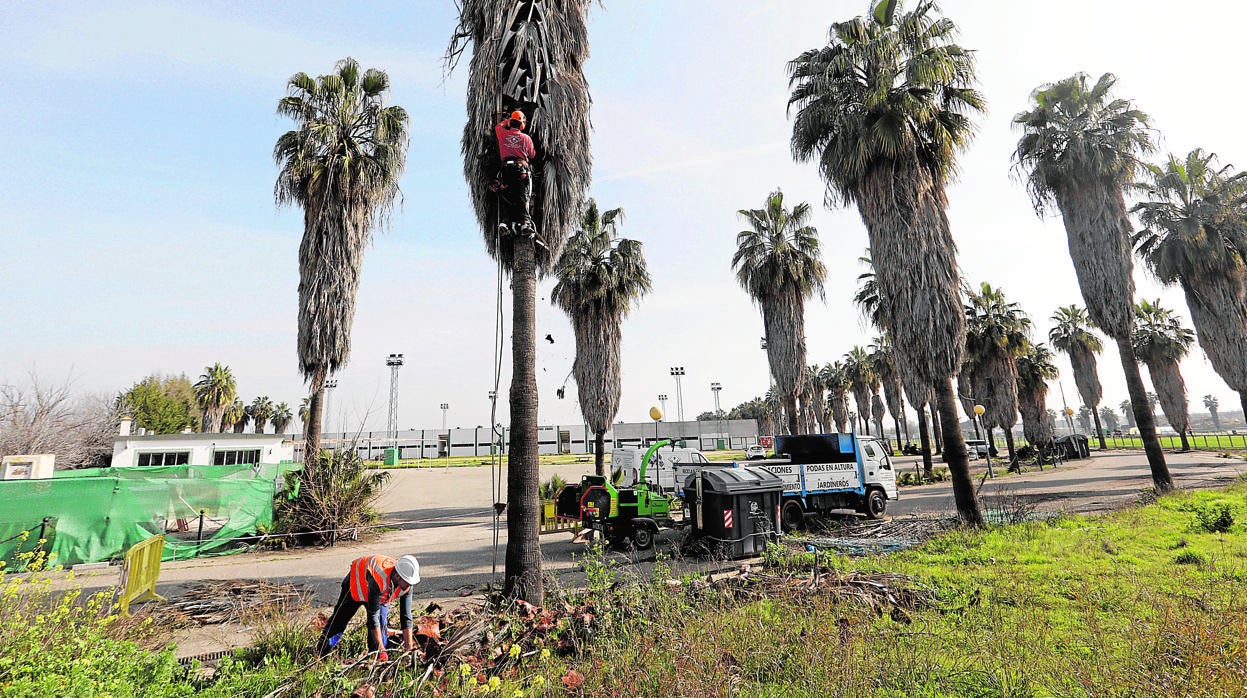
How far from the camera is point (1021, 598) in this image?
262 inches

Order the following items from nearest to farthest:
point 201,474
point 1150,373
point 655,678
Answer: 1. point 655,678
2. point 201,474
3. point 1150,373

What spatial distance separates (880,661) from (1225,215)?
29706mm

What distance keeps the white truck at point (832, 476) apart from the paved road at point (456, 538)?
55.0 inches

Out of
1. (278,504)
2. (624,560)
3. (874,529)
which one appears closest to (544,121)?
(624,560)

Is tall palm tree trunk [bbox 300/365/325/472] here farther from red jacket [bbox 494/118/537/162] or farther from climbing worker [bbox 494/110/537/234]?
red jacket [bbox 494/118/537/162]

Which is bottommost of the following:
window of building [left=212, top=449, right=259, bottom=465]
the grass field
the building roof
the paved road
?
the paved road

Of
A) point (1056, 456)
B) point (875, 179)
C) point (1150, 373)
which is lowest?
point (1056, 456)

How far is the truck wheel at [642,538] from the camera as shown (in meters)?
12.5

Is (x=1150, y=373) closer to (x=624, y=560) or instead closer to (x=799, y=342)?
(x=799, y=342)

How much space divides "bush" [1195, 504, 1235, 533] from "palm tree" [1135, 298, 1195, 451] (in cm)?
3909

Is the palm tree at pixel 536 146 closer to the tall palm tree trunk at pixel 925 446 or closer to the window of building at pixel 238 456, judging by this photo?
the tall palm tree trunk at pixel 925 446

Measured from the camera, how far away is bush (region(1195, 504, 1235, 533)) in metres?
10.5

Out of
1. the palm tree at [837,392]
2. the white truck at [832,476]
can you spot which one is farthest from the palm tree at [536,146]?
the palm tree at [837,392]

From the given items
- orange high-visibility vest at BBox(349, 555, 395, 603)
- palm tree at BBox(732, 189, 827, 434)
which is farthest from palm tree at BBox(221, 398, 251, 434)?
orange high-visibility vest at BBox(349, 555, 395, 603)
